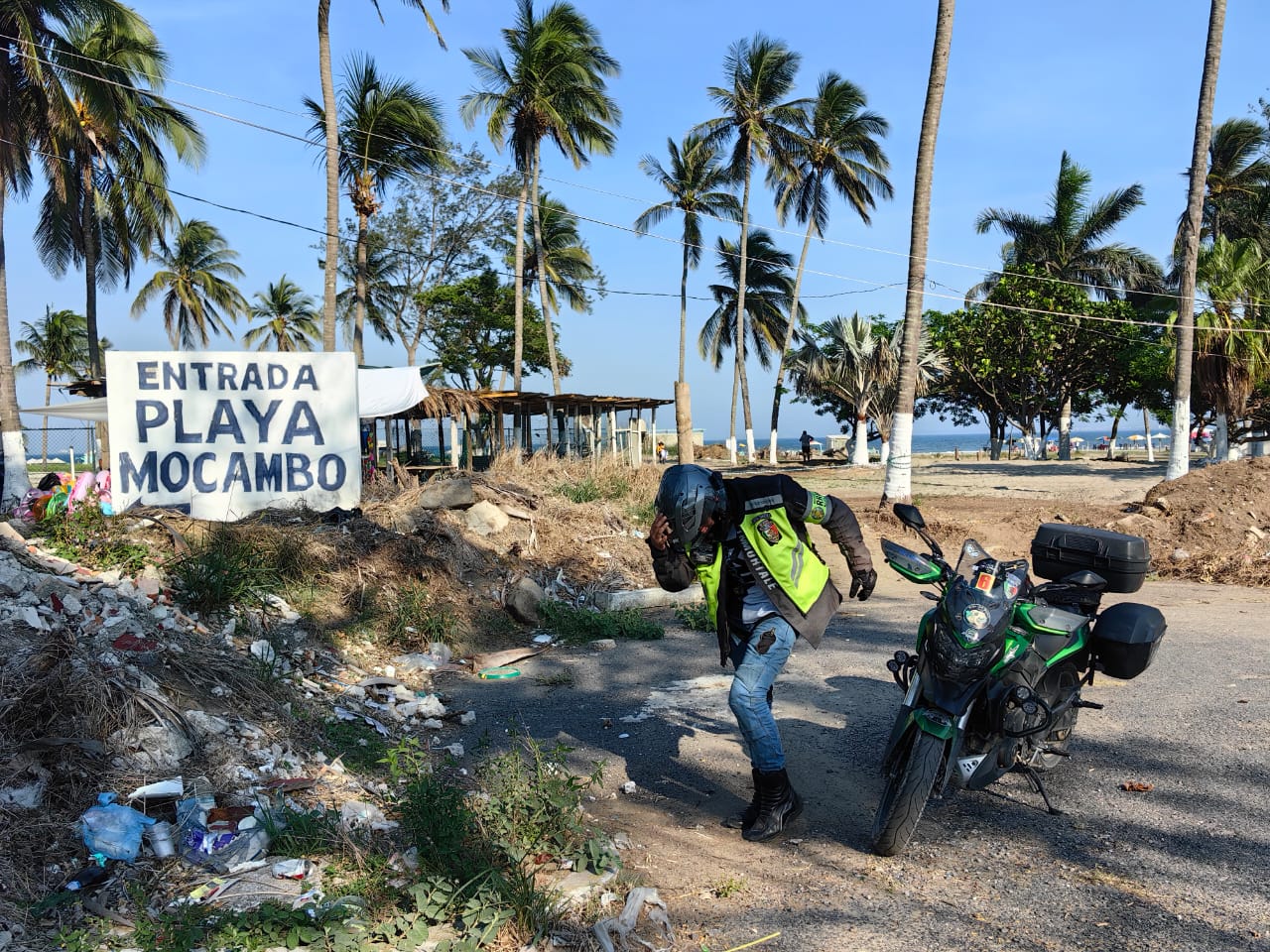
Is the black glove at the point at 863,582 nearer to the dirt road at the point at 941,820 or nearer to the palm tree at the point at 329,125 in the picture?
the dirt road at the point at 941,820

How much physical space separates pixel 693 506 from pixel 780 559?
0.44 meters

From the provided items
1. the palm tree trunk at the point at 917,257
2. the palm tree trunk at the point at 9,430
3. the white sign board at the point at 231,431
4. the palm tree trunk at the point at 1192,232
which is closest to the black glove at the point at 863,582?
the white sign board at the point at 231,431

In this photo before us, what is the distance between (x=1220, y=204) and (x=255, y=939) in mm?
→ 39356

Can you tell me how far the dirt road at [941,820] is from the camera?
3.20 m

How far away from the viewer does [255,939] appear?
2.89 meters

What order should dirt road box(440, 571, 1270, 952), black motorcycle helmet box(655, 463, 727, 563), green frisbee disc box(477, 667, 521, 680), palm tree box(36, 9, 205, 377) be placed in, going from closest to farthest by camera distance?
1. dirt road box(440, 571, 1270, 952)
2. black motorcycle helmet box(655, 463, 727, 563)
3. green frisbee disc box(477, 667, 521, 680)
4. palm tree box(36, 9, 205, 377)

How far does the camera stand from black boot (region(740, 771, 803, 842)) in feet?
13.0

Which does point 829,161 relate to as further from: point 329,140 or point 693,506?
point 693,506

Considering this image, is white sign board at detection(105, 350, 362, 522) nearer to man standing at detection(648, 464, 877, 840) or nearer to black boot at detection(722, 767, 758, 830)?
man standing at detection(648, 464, 877, 840)

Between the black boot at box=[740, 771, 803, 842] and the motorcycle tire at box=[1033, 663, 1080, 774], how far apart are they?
117cm

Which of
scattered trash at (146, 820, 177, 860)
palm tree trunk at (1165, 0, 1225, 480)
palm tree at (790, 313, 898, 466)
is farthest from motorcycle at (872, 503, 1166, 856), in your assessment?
palm tree at (790, 313, 898, 466)

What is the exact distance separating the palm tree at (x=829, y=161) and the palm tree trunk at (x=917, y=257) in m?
20.7

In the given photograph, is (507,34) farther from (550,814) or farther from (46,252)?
(550,814)

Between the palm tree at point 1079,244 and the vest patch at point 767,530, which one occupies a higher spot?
the palm tree at point 1079,244
